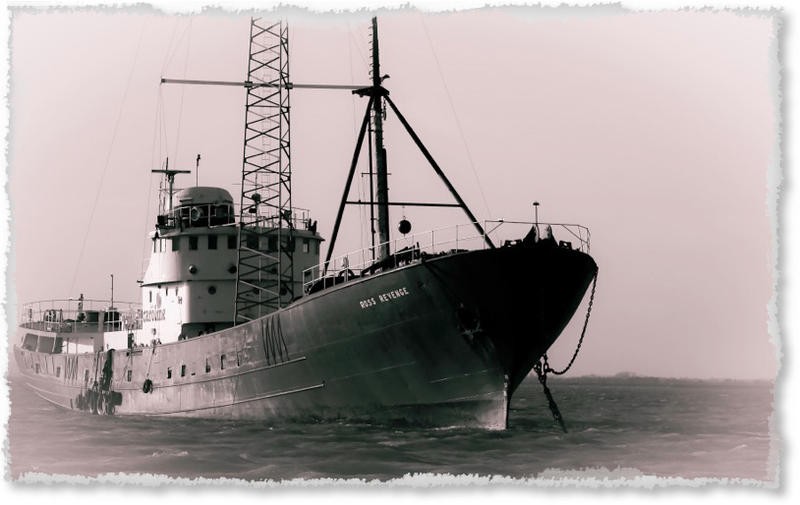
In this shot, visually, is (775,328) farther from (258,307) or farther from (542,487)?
(258,307)

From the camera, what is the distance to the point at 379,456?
2116cm

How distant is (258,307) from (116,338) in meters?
10.2

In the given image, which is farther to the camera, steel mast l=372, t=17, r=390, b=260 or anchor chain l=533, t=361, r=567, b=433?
steel mast l=372, t=17, r=390, b=260

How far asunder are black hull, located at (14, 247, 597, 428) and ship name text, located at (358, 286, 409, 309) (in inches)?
1.1

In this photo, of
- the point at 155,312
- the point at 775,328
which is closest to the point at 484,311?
the point at 775,328

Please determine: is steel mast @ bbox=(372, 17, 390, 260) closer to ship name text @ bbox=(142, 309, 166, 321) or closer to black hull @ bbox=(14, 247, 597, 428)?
black hull @ bbox=(14, 247, 597, 428)

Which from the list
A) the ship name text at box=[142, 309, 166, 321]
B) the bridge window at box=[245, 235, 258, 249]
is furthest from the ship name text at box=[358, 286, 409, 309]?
the ship name text at box=[142, 309, 166, 321]

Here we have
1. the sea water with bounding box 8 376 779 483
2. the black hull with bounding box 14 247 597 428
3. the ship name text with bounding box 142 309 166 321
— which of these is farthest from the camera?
the ship name text with bounding box 142 309 166 321

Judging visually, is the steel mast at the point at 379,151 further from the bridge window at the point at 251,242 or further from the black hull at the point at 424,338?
the bridge window at the point at 251,242

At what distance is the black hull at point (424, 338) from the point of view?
24734 millimetres

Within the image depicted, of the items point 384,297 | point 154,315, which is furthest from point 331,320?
point 154,315

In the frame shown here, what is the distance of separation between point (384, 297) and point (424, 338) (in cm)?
165

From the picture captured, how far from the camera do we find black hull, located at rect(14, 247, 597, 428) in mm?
24734

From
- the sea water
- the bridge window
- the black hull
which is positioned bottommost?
the sea water
